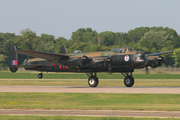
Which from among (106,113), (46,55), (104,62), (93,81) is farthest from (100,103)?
(46,55)

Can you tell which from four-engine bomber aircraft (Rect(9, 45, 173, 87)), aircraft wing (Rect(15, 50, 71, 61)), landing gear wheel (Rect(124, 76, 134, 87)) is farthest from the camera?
landing gear wheel (Rect(124, 76, 134, 87))

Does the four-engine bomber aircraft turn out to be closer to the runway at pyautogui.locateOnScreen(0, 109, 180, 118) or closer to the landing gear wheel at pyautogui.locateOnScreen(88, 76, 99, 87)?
the landing gear wheel at pyautogui.locateOnScreen(88, 76, 99, 87)

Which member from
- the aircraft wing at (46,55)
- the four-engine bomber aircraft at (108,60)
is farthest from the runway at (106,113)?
the aircraft wing at (46,55)

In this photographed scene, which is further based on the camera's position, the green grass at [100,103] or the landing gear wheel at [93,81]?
the landing gear wheel at [93,81]

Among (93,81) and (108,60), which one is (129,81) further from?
(93,81)

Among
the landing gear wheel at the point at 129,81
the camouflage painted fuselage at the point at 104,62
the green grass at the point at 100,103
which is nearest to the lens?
the green grass at the point at 100,103

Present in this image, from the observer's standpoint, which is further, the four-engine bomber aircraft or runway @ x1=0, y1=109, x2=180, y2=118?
the four-engine bomber aircraft

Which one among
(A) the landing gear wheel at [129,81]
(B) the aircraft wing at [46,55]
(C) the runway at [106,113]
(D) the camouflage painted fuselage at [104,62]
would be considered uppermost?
(B) the aircraft wing at [46,55]

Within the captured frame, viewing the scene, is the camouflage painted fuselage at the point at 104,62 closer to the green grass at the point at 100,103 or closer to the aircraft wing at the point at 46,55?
the aircraft wing at the point at 46,55

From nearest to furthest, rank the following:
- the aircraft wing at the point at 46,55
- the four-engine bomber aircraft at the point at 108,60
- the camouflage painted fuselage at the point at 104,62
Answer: the four-engine bomber aircraft at the point at 108,60 < the camouflage painted fuselage at the point at 104,62 < the aircraft wing at the point at 46,55

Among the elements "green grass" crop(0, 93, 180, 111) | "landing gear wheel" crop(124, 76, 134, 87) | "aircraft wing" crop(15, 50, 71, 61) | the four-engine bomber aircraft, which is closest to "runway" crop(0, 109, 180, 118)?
"green grass" crop(0, 93, 180, 111)

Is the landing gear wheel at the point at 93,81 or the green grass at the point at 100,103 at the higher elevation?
the landing gear wheel at the point at 93,81

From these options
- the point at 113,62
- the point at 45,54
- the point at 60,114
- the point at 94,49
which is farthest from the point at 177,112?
the point at 94,49

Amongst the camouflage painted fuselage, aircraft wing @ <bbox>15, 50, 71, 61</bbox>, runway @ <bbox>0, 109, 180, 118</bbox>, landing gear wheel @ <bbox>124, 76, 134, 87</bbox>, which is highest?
aircraft wing @ <bbox>15, 50, 71, 61</bbox>
